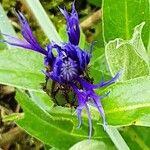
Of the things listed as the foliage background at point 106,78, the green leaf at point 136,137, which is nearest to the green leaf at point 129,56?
the foliage background at point 106,78

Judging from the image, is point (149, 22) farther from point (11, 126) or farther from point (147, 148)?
point (11, 126)

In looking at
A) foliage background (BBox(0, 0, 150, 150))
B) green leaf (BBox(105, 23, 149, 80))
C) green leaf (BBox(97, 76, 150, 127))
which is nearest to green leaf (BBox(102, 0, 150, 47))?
foliage background (BBox(0, 0, 150, 150))

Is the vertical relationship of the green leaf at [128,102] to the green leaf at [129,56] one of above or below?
below

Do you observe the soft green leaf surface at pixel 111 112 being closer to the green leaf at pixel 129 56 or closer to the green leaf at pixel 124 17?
the green leaf at pixel 129 56

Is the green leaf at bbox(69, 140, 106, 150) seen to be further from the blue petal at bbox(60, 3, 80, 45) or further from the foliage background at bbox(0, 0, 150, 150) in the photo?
the blue petal at bbox(60, 3, 80, 45)

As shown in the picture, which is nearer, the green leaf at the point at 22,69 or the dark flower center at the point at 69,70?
the dark flower center at the point at 69,70

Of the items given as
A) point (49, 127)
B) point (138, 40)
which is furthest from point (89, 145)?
point (138, 40)
